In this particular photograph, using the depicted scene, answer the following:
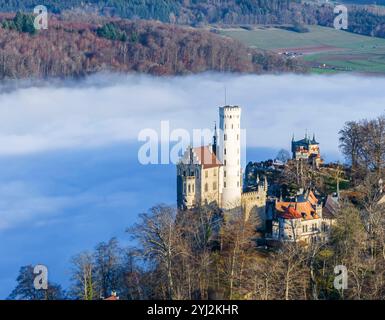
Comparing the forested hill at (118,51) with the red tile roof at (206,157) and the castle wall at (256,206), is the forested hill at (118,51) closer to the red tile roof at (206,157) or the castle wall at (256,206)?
the red tile roof at (206,157)

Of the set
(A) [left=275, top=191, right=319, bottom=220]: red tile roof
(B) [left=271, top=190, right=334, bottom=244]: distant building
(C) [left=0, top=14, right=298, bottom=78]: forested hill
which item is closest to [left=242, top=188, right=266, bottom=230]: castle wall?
(B) [left=271, top=190, right=334, bottom=244]: distant building

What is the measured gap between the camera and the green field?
12738 cm

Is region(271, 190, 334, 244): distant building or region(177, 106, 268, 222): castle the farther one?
region(177, 106, 268, 222): castle

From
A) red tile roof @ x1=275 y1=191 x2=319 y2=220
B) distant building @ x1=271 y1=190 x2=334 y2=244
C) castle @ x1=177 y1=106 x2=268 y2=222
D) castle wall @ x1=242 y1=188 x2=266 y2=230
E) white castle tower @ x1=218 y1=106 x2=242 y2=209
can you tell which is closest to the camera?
distant building @ x1=271 y1=190 x2=334 y2=244

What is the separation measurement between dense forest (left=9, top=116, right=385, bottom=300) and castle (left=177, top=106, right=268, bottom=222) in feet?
2.48

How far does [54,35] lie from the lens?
383 feet

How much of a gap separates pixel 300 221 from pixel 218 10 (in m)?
131

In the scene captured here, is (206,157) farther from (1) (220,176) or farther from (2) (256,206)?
(2) (256,206)

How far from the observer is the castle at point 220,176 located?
119ft

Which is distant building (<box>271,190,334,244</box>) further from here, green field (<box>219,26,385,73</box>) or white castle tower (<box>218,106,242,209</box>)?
green field (<box>219,26,385,73</box>)

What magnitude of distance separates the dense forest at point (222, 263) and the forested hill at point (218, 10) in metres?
116

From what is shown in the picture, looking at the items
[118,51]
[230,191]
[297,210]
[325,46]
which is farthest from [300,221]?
[325,46]

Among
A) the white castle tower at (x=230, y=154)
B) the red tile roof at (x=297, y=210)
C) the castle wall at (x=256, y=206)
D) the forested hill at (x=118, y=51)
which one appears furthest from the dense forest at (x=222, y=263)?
the forested hill at (x=118, y=51)

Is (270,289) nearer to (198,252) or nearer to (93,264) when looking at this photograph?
(198,252)
